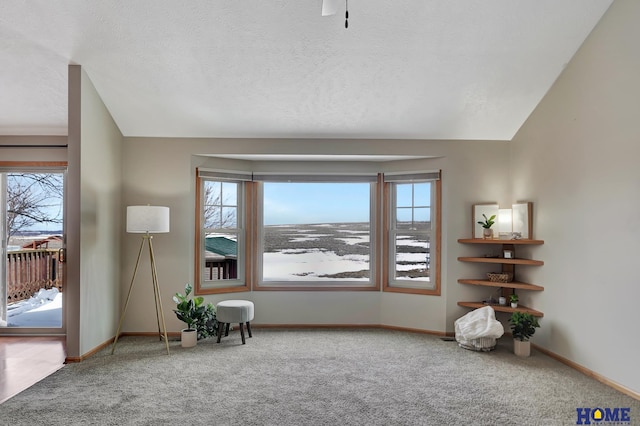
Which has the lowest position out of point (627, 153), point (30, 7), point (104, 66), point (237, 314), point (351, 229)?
point (237, 314)

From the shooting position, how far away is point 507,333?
530cm

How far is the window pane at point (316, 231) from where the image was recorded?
19.4 ft

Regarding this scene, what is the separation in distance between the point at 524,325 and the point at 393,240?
1.93m

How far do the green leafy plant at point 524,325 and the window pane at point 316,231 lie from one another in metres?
1.97

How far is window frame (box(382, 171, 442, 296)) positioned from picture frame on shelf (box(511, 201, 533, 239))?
2.91 feet

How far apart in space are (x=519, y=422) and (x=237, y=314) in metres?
3.00

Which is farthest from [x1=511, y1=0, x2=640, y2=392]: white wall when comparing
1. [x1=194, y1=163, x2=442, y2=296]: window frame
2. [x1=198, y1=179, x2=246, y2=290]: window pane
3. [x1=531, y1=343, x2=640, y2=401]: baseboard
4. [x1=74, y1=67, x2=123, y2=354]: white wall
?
[x1=74, y1=67, x2=123, y2=354]: white wall

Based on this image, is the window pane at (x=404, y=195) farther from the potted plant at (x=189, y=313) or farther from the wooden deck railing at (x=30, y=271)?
the wooden deck railing at (x=30, y=271)

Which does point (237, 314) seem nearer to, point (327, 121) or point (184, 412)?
point (184, 412)

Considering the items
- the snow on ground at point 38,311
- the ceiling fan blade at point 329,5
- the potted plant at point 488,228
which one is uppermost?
the ceiling fan blade at point 329,5

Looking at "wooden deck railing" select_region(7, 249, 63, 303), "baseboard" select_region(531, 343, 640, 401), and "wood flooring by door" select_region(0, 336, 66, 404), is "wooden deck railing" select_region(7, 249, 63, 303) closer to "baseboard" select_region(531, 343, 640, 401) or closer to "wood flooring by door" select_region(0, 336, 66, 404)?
"wood flooring by door" select_region(0, 336, 66, 404)

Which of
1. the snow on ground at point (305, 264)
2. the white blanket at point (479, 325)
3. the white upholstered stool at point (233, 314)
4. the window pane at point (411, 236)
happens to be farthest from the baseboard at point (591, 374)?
the white upholstered stool at point (233, 314)

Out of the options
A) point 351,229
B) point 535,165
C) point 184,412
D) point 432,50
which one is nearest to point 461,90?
point 432,50

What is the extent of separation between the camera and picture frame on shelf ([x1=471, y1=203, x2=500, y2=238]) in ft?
17.3
